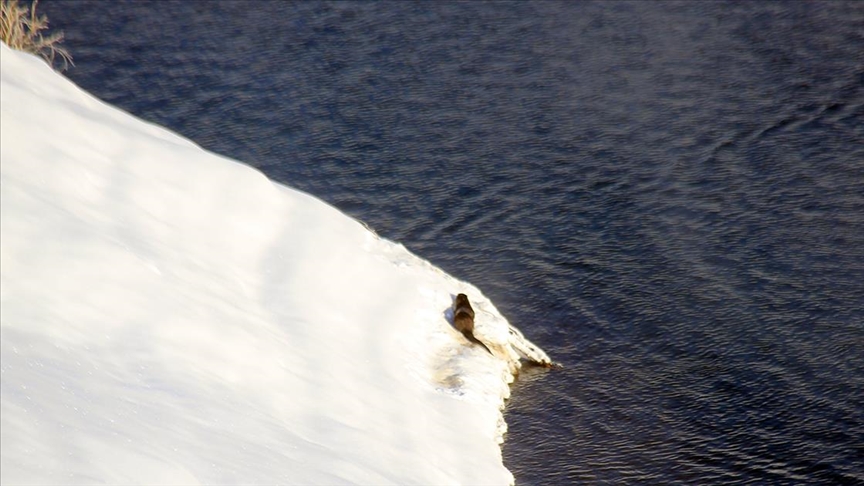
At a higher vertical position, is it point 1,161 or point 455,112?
point 1,161

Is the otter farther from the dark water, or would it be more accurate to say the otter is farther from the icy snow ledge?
the dark water

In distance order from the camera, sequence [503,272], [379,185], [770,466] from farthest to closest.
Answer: [379,185], [503,272], [770,466]

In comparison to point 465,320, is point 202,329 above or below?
above

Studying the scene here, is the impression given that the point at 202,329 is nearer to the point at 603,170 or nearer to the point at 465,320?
the point at 465,320

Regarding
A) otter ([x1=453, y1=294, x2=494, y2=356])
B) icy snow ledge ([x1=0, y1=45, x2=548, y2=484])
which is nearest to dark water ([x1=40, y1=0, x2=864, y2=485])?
otter ([x1=453, y1=294, x2=494, y2=356])

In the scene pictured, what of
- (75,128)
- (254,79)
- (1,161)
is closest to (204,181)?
(75,128)

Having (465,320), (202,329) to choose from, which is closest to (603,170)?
(465,320)

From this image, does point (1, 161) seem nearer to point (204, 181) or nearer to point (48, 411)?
point (204, 181)
